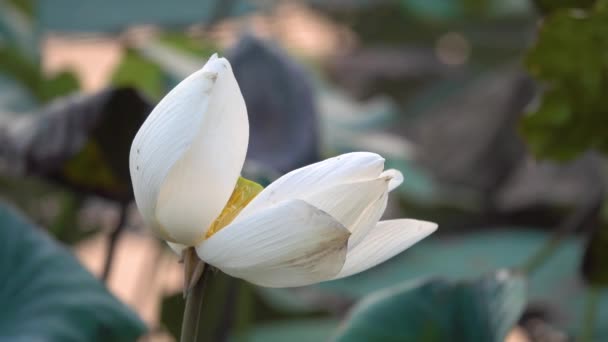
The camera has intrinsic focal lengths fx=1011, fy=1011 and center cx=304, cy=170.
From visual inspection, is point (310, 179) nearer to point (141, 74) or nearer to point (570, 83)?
point (570, 83)

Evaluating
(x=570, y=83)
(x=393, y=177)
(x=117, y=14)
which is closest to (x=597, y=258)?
(x=570, y=83)

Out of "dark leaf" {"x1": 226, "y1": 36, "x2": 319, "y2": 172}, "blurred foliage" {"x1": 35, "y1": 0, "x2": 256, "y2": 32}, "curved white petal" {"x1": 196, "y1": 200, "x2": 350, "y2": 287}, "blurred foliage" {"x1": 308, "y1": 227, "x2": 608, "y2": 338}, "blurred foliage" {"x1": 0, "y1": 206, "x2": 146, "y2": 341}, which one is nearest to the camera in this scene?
"curved white petal" {"x1": 196, "y1": 200, "x2": 350, "y2": 287}

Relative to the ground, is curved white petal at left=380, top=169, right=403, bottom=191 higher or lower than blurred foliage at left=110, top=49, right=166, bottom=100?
higher

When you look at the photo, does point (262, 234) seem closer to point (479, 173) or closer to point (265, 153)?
point (265, 153)

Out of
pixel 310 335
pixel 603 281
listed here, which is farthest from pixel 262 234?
pixel 310 335

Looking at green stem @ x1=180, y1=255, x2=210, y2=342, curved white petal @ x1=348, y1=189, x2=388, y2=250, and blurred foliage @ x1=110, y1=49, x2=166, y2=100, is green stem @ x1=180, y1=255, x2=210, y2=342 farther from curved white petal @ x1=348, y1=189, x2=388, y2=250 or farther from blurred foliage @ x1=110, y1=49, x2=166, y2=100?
blurred foliage @ x1=110, y1=49, x2=166, y2=100

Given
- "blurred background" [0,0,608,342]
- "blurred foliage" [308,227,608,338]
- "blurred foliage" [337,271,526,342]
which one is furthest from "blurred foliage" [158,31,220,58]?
"blurred foliage" [337,271,526,342]

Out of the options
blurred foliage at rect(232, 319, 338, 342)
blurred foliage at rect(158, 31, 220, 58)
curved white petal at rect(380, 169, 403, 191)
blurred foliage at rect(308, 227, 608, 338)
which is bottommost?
blurred foliage at rect(232, 319, 338, 342)
